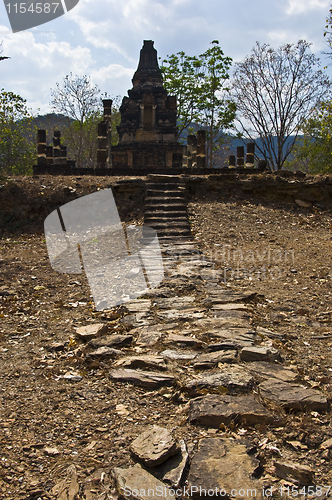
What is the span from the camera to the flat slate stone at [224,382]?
8.61 feet

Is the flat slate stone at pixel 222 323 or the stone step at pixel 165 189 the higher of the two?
the stone step at pixel 165 189

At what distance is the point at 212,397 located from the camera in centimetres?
252

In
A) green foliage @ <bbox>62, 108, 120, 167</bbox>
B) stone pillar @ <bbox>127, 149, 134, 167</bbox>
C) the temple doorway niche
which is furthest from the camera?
green foliage @ <bbox>62, 108, 120, 167</bbox>

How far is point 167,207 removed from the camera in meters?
8.91

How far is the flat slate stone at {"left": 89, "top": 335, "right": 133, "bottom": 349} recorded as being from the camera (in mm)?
3414

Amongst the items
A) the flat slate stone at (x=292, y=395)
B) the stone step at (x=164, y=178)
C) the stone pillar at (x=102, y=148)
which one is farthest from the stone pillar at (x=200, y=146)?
the flat slate stone at (x=292, y=395)

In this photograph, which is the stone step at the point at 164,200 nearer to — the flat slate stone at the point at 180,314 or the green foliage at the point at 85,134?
the flat slate stone at the point at 180,314

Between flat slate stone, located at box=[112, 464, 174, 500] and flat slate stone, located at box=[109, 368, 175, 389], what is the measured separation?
0.82 m

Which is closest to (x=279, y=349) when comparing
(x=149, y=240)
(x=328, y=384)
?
(x=328, y=384)

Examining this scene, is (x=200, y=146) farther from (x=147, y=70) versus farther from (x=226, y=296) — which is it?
(x=147, y=70)

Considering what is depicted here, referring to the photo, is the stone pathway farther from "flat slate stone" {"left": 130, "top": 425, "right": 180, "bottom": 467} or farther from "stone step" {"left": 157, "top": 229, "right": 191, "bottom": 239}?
"stone step" {"left": 157, "top": 229, "right": 191, "bottom": 239}

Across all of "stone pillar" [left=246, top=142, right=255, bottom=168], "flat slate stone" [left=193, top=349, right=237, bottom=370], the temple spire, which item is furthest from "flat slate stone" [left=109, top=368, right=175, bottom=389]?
the temple spire

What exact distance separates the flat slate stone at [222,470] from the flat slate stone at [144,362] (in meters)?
0.89

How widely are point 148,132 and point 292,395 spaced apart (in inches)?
897
